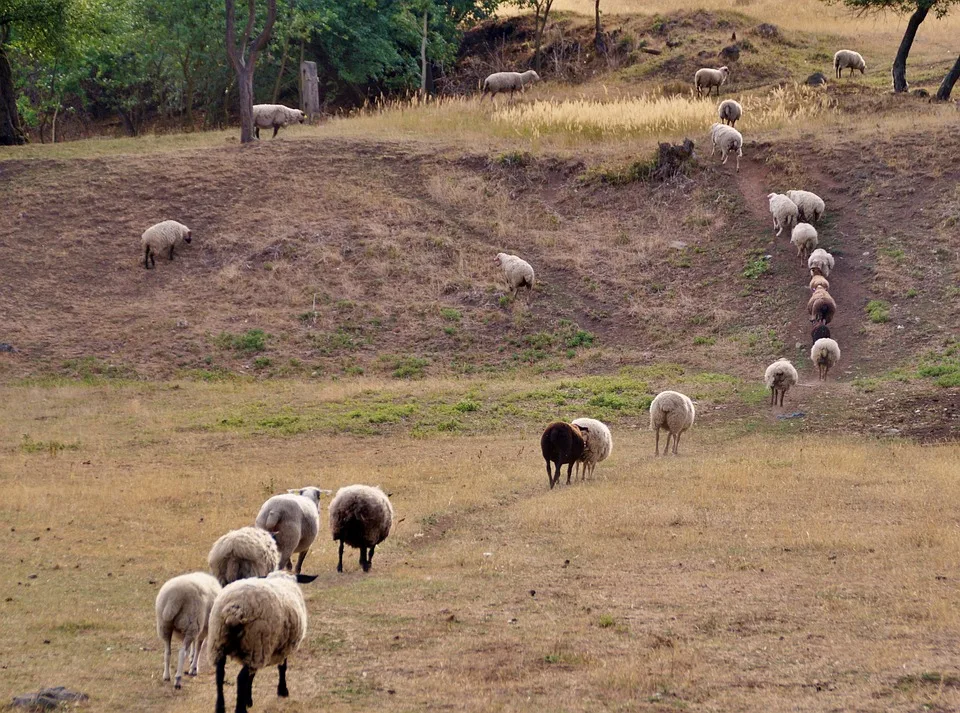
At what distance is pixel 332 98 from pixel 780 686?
139ft

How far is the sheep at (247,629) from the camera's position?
317 inches

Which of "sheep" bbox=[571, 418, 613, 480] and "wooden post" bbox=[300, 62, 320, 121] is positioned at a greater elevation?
"wooden post" bbox=[300, 62, 320, 121]

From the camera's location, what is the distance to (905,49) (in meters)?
36.6

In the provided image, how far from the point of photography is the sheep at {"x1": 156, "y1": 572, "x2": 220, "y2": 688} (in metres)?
8.85

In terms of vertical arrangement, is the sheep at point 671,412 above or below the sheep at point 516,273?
below

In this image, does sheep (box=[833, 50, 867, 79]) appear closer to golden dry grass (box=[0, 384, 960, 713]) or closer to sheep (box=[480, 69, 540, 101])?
sheep (box=[480, 69, 540, 101])

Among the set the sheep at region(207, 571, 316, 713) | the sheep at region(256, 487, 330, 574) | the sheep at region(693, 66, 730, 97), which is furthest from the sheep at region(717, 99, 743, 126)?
the sheep at region(207, 571, 316, 713)

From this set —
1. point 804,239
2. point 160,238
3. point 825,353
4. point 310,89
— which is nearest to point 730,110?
point 804,239

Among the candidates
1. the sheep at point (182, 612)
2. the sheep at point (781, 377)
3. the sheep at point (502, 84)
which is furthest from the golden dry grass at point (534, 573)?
the sheep at point (502, 84)

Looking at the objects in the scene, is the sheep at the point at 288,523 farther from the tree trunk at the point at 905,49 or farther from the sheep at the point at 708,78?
the sheep at the point at 708,78

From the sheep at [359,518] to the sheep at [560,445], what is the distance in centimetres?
444

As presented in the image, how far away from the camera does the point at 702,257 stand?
30156 mm

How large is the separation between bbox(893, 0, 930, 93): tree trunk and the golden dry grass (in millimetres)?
21410

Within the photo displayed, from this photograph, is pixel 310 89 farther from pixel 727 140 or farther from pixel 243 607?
pixel 243 607
